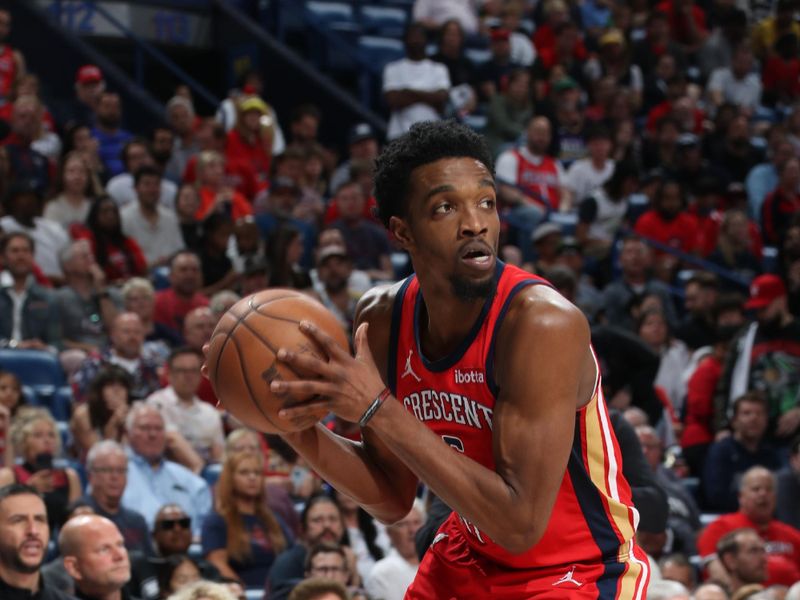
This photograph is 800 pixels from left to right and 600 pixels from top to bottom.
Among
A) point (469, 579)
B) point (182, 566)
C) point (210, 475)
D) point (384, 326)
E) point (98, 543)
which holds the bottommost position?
point (210, 475)

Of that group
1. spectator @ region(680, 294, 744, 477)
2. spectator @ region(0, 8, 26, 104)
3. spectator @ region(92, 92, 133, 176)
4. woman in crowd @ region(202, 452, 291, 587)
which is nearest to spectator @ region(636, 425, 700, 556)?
spectator @ region(680, 294, 744, 477)

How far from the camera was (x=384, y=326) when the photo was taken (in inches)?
139

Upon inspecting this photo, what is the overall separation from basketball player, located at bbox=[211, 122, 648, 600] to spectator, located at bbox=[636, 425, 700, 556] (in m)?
4.63

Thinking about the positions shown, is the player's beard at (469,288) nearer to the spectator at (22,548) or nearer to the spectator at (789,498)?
the spectator at (22,548)

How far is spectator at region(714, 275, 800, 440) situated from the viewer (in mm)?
9367

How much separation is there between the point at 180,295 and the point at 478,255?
22.4 feet

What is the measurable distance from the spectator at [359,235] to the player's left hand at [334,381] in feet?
26.2

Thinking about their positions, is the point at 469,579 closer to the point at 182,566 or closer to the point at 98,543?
the point at 98,543

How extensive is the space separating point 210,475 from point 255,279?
1.94m

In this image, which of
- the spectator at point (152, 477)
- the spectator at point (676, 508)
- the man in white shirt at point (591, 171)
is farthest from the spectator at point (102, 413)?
the man in white shirt at point (591, 171)

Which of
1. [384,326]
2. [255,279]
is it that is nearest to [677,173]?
[255,279]

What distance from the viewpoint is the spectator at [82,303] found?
916 centimetres

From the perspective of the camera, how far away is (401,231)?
328 centimetres

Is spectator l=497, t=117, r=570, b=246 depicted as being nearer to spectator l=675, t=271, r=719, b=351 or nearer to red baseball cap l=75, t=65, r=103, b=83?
spectator l=675, t=271, r=719, b=351
